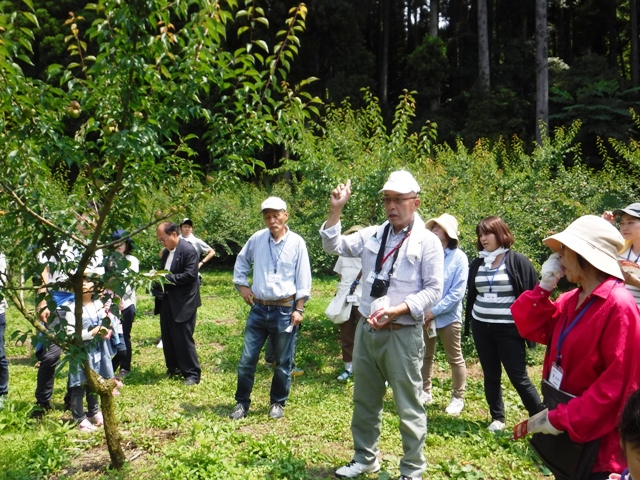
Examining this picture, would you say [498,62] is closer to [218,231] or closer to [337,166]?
[218,231]

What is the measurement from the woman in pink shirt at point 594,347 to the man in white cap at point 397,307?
99 cm

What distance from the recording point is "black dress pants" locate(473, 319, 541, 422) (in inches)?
179

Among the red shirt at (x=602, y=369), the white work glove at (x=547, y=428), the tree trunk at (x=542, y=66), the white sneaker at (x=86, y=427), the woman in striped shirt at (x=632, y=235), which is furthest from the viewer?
the tree trunk at (x=542, y=66)

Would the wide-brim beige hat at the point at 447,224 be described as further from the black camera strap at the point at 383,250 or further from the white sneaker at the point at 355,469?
the white sneaker at the point at 355,469

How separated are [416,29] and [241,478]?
30.7 m

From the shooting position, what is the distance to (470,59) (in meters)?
26.7

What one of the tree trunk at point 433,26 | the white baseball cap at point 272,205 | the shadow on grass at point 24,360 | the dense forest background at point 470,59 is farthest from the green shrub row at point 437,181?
the tree trunk at point 433,26

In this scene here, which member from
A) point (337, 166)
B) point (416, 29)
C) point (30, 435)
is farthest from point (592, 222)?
point (416, 29)

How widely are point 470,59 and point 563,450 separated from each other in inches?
1063

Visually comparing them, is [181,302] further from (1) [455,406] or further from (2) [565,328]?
(2) [565,328]

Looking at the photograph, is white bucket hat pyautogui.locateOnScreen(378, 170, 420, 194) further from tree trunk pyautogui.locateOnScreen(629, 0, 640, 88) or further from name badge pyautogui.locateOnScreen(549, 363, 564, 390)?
tree trunk pyautogui.locateOnScreen(629, 0, 640, 88)

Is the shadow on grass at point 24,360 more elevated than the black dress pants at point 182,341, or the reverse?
the black dress pants at point 182,341

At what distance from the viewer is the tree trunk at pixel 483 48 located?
22969 mm

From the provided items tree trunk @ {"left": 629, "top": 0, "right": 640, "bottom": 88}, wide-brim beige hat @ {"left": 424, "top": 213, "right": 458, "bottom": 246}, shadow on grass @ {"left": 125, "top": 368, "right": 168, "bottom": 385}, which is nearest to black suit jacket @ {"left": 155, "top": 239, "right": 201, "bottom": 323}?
shadow on grass @ {"left": 125, "top": 368, "right": 168, "bottom": 385}
